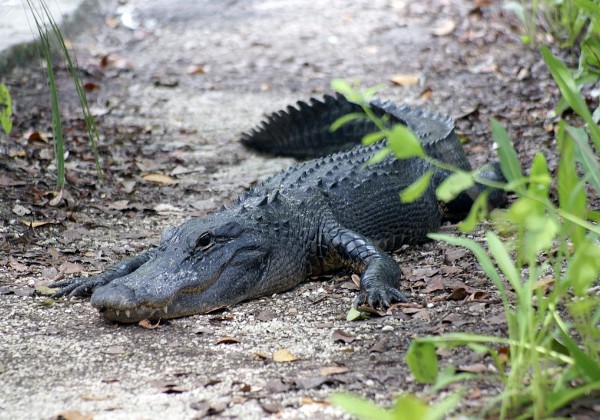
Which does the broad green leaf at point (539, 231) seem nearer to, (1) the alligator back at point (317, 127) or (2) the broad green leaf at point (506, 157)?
(2) the broad green leaf at point (506, 157)

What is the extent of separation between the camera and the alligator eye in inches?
185

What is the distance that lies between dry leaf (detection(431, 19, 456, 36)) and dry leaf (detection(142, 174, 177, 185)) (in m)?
5.01

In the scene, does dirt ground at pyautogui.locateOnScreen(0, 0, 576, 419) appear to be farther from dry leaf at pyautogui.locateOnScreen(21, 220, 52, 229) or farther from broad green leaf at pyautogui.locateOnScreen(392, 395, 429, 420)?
broad green leaf at pyautogui.locateOnScreen(392, 395, 429, 420)

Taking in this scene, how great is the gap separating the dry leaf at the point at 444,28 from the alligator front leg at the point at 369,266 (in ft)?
19.7

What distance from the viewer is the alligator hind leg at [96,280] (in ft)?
15.8

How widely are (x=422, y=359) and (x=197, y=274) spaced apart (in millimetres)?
1950

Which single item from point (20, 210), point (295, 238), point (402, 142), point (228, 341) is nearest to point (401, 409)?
point (402, 142)

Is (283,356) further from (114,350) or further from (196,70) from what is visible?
(196,70)

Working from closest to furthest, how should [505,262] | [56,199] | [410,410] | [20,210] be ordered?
[410,410]
[505,262]
[20,210]
[56,199]

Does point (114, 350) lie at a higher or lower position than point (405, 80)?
higher

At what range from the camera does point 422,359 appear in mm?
2902

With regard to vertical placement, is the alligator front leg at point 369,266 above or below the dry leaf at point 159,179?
above

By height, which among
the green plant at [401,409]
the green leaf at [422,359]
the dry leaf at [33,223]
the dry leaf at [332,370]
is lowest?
the dry leaf at [33,223]

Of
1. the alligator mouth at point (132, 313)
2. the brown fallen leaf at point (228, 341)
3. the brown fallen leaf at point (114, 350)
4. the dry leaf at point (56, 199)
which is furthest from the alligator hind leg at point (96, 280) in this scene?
the dry leaf at point (56, 199)
